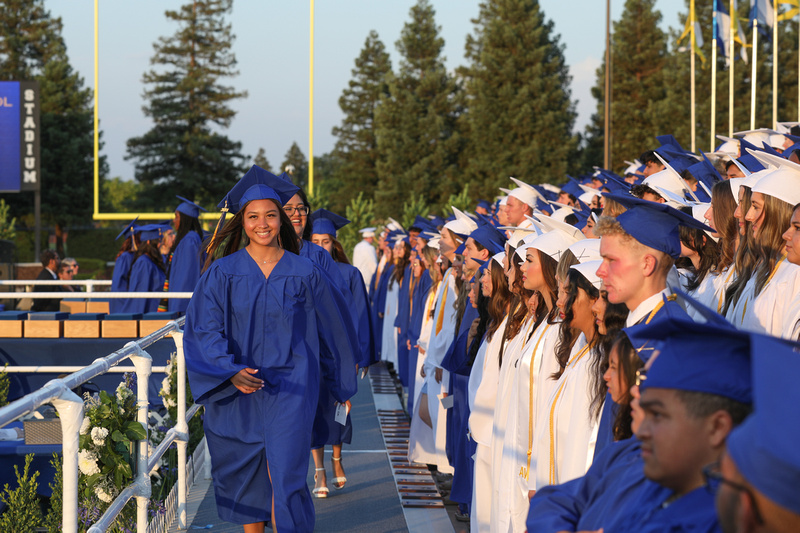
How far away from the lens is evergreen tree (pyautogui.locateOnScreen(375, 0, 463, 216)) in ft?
155

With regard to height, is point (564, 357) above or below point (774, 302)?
below

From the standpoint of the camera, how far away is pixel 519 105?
149 ft

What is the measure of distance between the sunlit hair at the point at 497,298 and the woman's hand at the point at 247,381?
1.40 m

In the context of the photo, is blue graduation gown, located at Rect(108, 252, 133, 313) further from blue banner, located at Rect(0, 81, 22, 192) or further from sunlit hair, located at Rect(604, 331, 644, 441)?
blue banner, located at Rect(0, 81, 22, 192)

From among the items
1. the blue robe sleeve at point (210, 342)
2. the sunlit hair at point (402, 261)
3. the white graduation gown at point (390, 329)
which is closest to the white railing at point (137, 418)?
the blue robe sleeve at point (210, 342)

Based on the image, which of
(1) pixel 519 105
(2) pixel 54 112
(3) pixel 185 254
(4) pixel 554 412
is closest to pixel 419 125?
(1) pixel 519 105

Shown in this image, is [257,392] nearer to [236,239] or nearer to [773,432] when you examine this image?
[236,239]

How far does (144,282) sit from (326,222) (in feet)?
10.8

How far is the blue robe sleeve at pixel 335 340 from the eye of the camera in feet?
16.3

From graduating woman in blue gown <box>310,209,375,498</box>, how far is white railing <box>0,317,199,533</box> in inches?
35.1

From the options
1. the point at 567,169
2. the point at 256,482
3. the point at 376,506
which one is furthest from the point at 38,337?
the point at 567,169

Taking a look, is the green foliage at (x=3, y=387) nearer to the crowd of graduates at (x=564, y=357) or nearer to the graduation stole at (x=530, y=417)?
the crowd of graduates at (x=564, y=357)

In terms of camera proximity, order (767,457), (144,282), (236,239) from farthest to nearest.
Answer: (144,282) → (236,239) → (767,457)

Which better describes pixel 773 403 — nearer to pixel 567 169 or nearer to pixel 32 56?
pixel 567 169
